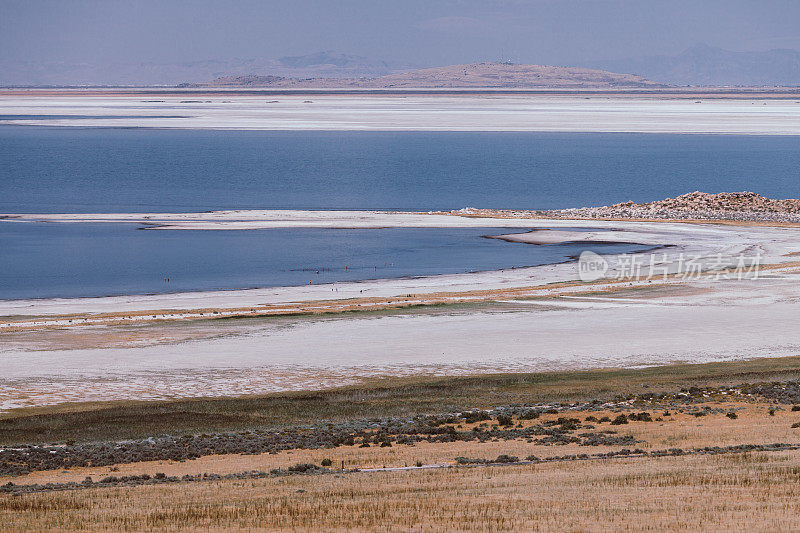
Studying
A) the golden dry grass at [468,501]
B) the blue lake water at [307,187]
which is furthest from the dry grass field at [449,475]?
the blue lake water at [307,187]

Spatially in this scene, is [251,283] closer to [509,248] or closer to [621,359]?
[509,248]

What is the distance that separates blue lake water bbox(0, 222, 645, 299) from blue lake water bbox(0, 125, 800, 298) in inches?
5.1

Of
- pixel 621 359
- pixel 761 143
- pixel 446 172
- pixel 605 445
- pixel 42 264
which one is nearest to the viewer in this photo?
pixel 605 445

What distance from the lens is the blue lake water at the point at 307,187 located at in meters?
60.7

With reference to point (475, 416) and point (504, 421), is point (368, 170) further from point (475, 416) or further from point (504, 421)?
point (504, 421)

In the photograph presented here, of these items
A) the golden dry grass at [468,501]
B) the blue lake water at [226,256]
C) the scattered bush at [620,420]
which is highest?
the blue lake water at [226,256]

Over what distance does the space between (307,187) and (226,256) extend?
40574mm

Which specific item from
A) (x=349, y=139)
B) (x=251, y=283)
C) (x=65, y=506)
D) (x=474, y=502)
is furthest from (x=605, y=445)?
(x=349, y=139)

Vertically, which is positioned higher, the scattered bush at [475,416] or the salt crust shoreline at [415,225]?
the salt crust shoreline at [415,225]

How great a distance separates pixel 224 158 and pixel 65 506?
406 ft

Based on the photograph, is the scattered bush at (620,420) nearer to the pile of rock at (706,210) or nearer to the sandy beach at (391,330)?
the sandy beach at (391,330)

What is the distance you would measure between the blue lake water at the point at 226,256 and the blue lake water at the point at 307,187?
0.13 meters

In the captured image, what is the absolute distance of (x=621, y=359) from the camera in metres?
37.9

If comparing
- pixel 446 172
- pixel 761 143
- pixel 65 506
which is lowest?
pixel 65 506
